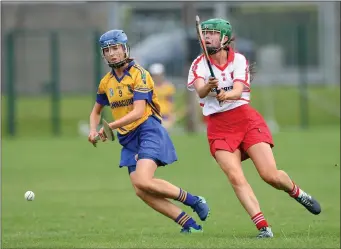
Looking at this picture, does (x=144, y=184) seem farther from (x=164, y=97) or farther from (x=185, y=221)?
(x=164, y=97)

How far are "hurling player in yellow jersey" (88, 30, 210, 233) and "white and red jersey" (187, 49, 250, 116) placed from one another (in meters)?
0.52

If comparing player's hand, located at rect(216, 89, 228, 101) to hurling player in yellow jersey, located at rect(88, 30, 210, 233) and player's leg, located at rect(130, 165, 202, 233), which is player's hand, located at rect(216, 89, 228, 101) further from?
player's leg, located at rect(130, 165, 202, 233)

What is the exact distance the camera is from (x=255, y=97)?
108ft

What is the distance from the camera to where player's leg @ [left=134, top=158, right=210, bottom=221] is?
10555mm

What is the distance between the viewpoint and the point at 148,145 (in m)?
10.7

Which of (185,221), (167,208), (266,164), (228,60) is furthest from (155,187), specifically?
(228,60)

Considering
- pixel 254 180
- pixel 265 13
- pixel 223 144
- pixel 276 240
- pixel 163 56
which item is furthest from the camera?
pixel 265 13

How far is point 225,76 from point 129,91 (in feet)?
3.20

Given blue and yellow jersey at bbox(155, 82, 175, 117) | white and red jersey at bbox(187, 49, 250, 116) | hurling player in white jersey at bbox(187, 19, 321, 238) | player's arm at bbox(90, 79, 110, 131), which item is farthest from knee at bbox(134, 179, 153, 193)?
blue and yellow jersey at bbox(155, 82, 175, 117)

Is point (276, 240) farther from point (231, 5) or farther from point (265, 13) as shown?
point (265, 13)

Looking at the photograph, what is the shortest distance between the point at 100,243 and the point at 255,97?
23.0 m

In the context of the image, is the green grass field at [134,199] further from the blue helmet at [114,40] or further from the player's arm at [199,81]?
the blue helmet at [114,40]

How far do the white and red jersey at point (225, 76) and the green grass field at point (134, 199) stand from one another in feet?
4.29

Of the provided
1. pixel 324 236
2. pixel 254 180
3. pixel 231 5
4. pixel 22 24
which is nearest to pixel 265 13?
pixel 231 5
